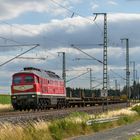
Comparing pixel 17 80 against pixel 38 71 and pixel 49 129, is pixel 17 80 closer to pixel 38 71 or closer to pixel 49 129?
pixel 38 71

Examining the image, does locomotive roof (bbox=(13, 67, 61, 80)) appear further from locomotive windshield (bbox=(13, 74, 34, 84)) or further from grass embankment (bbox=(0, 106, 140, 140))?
grass embankment (bbox=(0, 106, 140, 140))

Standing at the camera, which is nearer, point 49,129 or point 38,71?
Result: point 49,129

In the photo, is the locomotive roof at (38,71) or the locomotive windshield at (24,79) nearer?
the locomotive windshield at (24,79)

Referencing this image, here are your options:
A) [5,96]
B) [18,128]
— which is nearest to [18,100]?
[18,128]

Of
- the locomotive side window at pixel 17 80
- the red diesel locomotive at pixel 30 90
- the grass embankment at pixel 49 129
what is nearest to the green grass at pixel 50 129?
the grass embankment at pixel 49 129

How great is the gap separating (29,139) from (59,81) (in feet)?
146

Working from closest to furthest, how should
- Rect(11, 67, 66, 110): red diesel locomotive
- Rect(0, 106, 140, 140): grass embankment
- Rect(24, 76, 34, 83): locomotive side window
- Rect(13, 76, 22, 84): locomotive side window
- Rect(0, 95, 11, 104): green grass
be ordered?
Rect(0, 106, 140, 140): grass embankment → Rect(11, 67, 66, 110): red diesel locomotive → Rect(24, 76, 34, 83): locomotive side window → Rect(13, 76, 22, 84): locomotive side window → Rect(0, 95, 11, 104): green grass

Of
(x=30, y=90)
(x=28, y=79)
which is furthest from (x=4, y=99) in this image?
(x=30, y=90)

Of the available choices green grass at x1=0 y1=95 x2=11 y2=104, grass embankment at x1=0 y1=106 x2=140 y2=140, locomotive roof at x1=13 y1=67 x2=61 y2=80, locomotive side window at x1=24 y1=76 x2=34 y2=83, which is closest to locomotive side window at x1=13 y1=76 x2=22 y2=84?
locomotive side window at x1=24 y1=76 x2=34 y2=83

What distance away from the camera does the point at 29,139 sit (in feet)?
70.5

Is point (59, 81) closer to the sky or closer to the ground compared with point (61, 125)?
closer to the sky

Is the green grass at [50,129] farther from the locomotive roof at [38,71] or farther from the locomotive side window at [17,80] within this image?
the locomotive roof at [38,71]

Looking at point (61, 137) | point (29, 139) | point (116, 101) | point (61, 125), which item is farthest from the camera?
point (116, 101)

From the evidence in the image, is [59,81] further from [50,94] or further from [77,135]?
[77,135]
